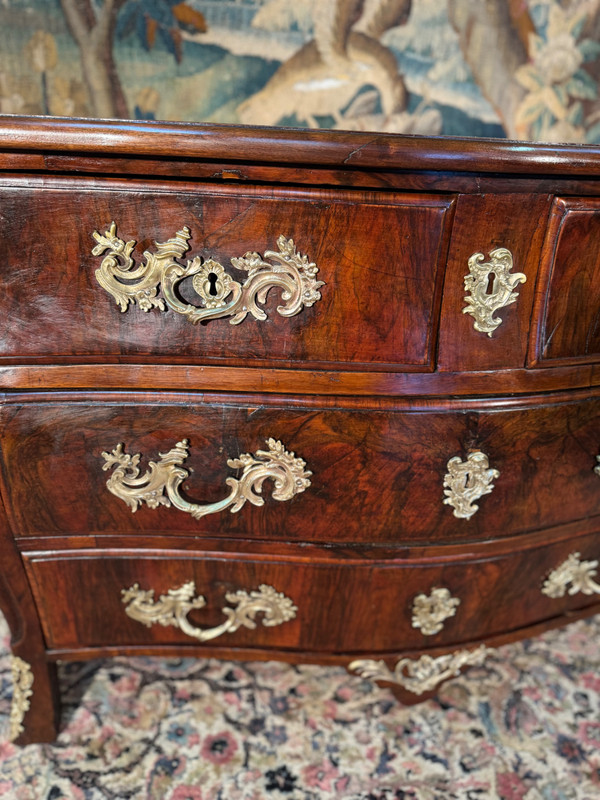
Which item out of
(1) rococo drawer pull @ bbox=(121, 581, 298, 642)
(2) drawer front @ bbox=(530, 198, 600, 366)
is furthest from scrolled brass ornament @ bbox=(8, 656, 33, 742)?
(2) drawer front @ bbox=(530, 198, 600, 366)

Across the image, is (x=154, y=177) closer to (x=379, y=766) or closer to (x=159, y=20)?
(x=159, y=20)

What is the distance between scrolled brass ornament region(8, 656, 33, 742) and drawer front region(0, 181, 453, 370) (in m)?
0.50

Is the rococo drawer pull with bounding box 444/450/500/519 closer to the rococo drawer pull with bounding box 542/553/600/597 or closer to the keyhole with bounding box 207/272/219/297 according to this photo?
the rococo drawer pull with bounding box 542/553/600/597

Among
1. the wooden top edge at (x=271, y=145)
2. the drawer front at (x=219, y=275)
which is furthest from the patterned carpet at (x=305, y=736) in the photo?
the wooden top edge at (x=271, y=145)

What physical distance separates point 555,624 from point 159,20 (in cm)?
125

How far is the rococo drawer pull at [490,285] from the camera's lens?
57 cm

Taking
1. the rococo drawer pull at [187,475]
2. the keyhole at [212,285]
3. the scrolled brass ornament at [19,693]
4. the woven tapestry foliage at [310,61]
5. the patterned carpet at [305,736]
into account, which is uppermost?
the woven tapestry foliage at [310,61]

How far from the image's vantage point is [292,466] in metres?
0.65

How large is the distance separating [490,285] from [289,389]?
0.25m

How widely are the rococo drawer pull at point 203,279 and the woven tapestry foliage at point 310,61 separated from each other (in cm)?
60

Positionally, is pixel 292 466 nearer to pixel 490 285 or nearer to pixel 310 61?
pixel 490 285

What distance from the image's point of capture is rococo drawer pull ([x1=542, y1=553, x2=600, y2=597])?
0.81m

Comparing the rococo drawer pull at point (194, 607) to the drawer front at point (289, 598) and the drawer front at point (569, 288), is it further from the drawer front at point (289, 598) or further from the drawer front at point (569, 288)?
the drawer front at point (569, 288)

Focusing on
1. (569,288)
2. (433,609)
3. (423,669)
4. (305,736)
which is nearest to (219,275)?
(569,288)
